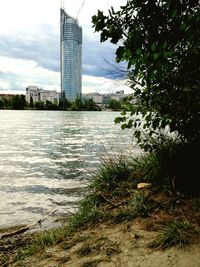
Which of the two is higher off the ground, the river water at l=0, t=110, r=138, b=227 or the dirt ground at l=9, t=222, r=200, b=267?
the dirt ground at l=9, t=222, r=200, b=267

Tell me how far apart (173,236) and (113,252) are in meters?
0.80

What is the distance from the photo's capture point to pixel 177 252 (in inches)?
164

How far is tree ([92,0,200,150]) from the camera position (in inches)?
149

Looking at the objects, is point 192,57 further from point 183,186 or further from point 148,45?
point 183,186

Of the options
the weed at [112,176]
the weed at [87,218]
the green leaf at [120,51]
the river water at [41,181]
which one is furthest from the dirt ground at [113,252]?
the river water at [41,181]

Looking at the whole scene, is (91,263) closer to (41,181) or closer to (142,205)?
(142,205)

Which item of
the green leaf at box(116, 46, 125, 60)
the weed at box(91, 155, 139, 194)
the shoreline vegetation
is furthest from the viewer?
the weed at box(91, 155, 139, 194)

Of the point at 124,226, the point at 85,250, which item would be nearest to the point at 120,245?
the point at 85,250

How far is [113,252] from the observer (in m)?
4.50

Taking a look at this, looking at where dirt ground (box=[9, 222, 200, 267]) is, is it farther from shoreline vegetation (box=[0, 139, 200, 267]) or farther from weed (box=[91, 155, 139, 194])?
weed (box=[91, 155, 139, 194])

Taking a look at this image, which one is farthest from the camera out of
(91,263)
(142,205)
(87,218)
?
(87,218)

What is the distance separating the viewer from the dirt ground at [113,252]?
410 cm

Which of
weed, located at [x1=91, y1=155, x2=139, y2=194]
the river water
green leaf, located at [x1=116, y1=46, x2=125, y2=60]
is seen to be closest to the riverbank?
weed, located at [x1=91, y1=155, x2=139, y2=194]

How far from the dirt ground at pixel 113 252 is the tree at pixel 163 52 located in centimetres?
183
